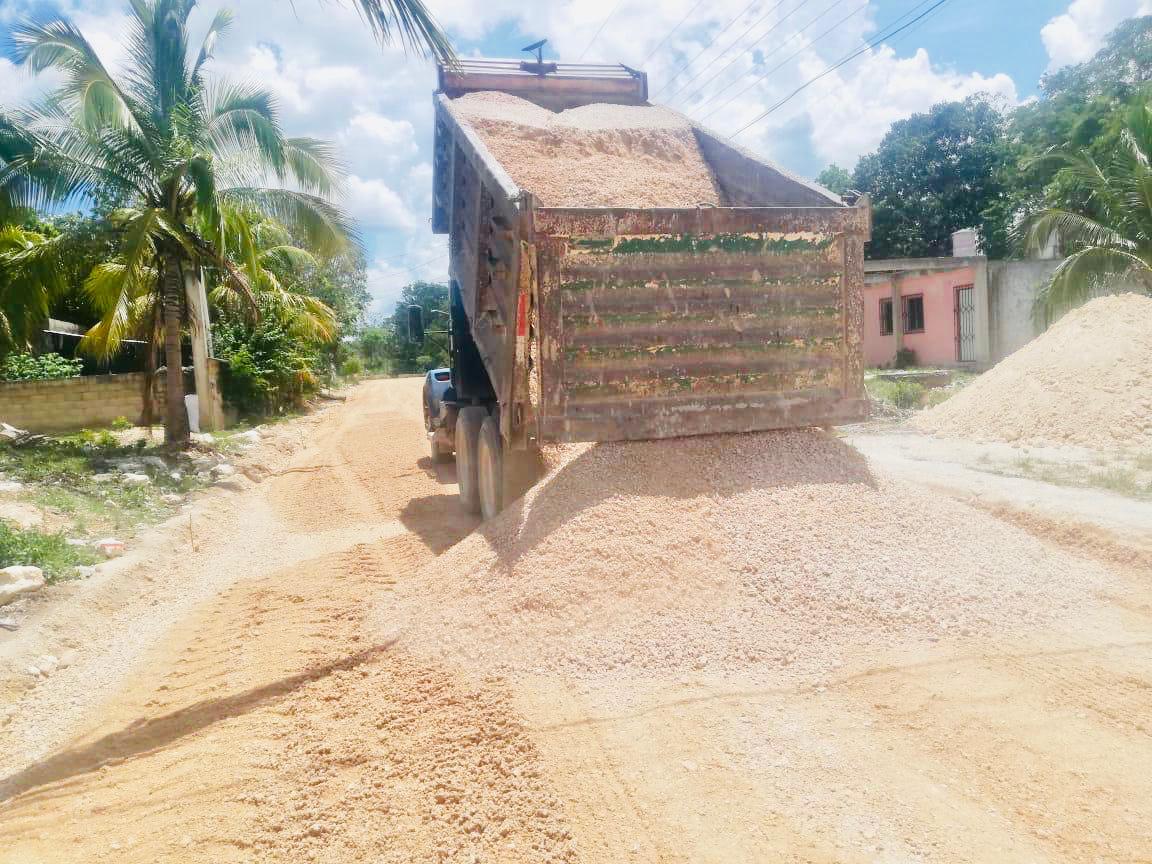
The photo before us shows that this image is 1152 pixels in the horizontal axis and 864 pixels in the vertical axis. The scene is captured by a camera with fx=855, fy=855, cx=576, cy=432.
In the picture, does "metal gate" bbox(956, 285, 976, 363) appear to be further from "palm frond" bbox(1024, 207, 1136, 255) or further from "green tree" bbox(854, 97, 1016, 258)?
"green tree" bbox(854, 97, 1016, 258)

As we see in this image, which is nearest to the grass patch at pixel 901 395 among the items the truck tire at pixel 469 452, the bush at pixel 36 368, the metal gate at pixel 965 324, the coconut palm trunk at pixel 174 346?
the metal gate at pixel 965 324

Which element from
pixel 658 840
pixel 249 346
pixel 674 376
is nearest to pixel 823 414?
pixel 674 376

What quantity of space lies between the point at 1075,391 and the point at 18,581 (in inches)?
469

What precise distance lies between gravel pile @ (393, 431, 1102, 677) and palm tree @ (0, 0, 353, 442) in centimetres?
845

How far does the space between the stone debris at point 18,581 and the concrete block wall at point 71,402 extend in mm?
12661

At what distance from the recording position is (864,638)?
414cm

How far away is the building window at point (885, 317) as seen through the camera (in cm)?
2391

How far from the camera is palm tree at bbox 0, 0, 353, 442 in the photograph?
36.5ft

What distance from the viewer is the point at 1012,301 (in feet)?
65.4

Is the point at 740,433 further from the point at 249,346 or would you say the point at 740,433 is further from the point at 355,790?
the point at 249,346

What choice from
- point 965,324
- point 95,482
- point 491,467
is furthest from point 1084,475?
point 965,324

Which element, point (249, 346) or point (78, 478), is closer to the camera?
point (78, 478)

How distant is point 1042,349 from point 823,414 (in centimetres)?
887

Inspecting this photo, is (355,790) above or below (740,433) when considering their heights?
below
